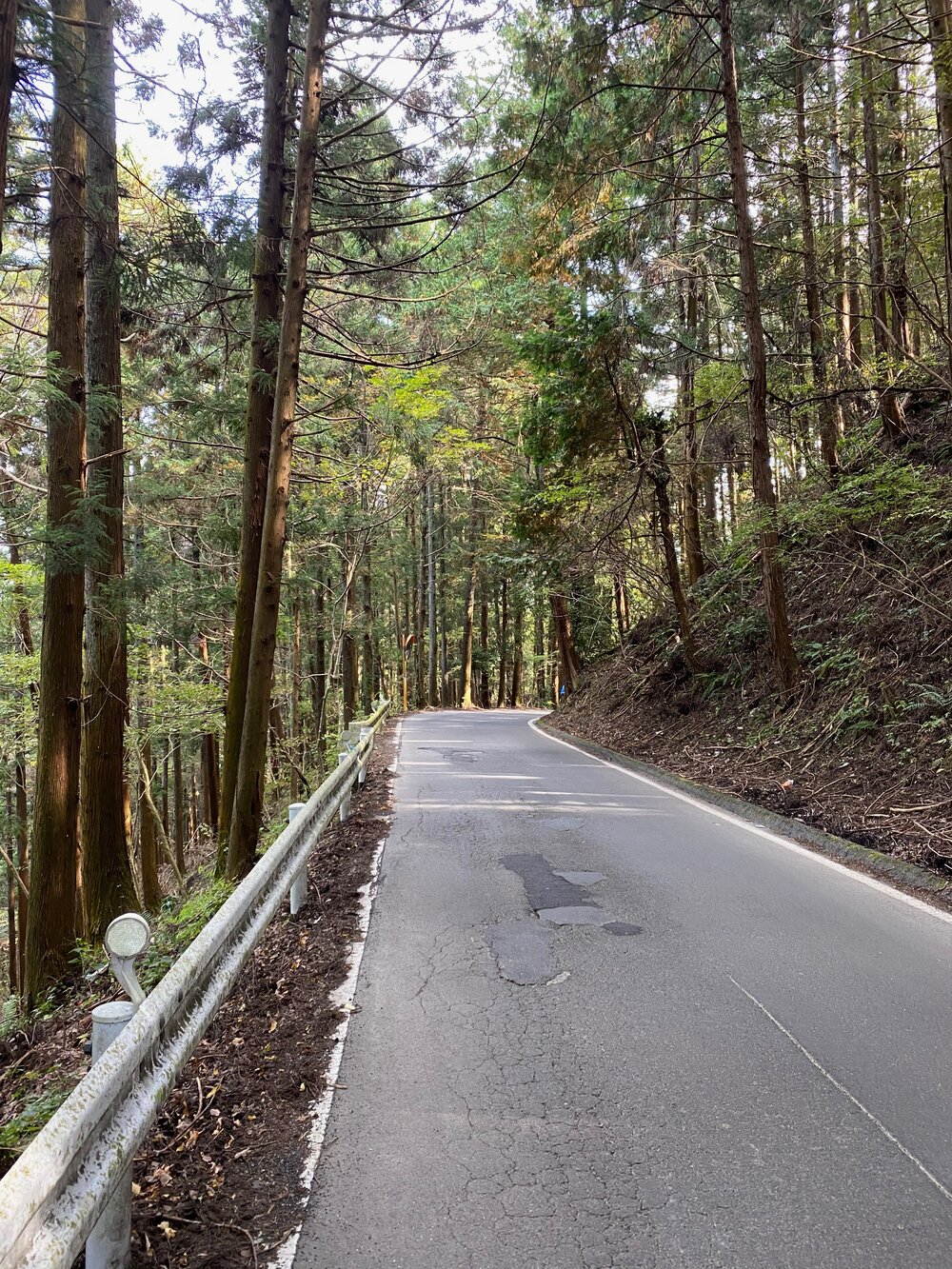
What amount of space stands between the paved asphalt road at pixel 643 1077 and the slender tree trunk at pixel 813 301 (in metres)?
9.87

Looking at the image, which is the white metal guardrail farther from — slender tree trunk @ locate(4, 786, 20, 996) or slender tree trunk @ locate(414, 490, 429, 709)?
slender tree trunk @ locate(414, 490, 429, 709)

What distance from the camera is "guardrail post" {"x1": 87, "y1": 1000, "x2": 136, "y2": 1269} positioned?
2.16 metres

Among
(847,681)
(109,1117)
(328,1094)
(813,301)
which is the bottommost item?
(328,1094)

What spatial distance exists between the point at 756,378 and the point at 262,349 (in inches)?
272

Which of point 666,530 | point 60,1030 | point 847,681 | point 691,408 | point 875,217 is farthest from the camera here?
point 691,408

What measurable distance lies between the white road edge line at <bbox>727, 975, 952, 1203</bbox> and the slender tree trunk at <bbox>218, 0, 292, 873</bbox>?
5729 mm

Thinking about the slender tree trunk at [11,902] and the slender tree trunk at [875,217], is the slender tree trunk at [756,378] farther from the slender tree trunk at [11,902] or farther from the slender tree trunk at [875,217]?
the slender tree trunk at [11,902]

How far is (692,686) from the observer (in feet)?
48.1

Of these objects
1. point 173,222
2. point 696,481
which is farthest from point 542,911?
point 696,481

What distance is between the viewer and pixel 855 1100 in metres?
3.21

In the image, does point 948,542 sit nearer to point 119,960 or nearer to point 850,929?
point 850,929

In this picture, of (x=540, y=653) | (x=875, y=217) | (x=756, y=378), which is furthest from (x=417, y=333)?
(x=540, y=653)

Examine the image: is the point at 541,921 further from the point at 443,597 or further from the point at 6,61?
the point at 443,597

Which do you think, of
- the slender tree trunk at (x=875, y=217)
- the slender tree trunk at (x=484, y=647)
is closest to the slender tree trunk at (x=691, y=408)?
the slender tree trunk at (x=875, y=217)
